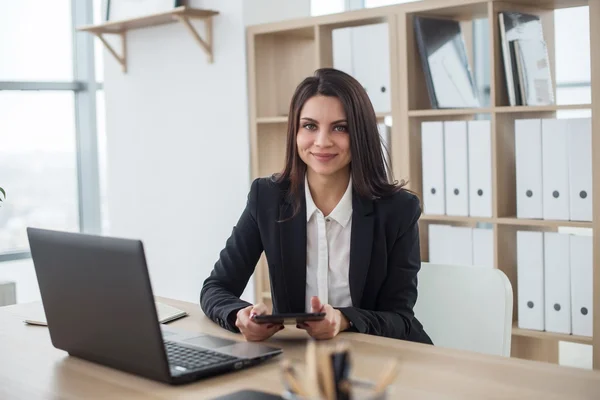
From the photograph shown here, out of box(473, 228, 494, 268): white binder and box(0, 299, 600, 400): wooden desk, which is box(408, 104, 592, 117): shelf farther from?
box(0, 299, 600, 400): wooden desk

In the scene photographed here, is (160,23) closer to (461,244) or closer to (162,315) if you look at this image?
(461,244)

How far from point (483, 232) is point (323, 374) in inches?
94.5

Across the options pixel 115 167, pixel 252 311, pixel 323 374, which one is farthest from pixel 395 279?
pixel 115 167

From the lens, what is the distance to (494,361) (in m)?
1.56

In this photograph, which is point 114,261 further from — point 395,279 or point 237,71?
point 237,71

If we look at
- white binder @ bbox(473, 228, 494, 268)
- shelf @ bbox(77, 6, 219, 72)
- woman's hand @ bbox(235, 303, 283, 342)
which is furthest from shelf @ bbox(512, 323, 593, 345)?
shelf @ bbox(77, 6, 219, 72)

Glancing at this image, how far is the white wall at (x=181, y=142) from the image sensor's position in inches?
152

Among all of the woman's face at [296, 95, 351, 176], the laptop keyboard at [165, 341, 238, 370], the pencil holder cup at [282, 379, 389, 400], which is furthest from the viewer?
the woman's face at [296, 95, 351, 176]

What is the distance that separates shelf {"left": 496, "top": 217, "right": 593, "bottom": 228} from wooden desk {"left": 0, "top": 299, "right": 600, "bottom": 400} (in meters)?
1.43

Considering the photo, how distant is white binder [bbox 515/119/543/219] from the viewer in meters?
2.98

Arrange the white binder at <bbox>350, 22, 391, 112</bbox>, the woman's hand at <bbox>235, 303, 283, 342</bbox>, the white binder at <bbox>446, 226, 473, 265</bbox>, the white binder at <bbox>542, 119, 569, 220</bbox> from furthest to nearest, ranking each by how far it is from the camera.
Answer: the white binder at <bbox>350, 22, 391, 112</bbox> → the white binder at <bbox>446, 226, 473, 265</bbox> → the white binder at <bbox>542, 119, 569, 220</bbox> → the woman's hand at <bbox>235, 303, 283, 342</bbox>

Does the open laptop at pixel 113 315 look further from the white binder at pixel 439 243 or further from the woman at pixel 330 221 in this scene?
the white binder at pixel 439 243

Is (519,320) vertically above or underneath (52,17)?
underneath

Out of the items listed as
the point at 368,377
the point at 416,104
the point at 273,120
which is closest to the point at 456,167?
the point at 416,104
